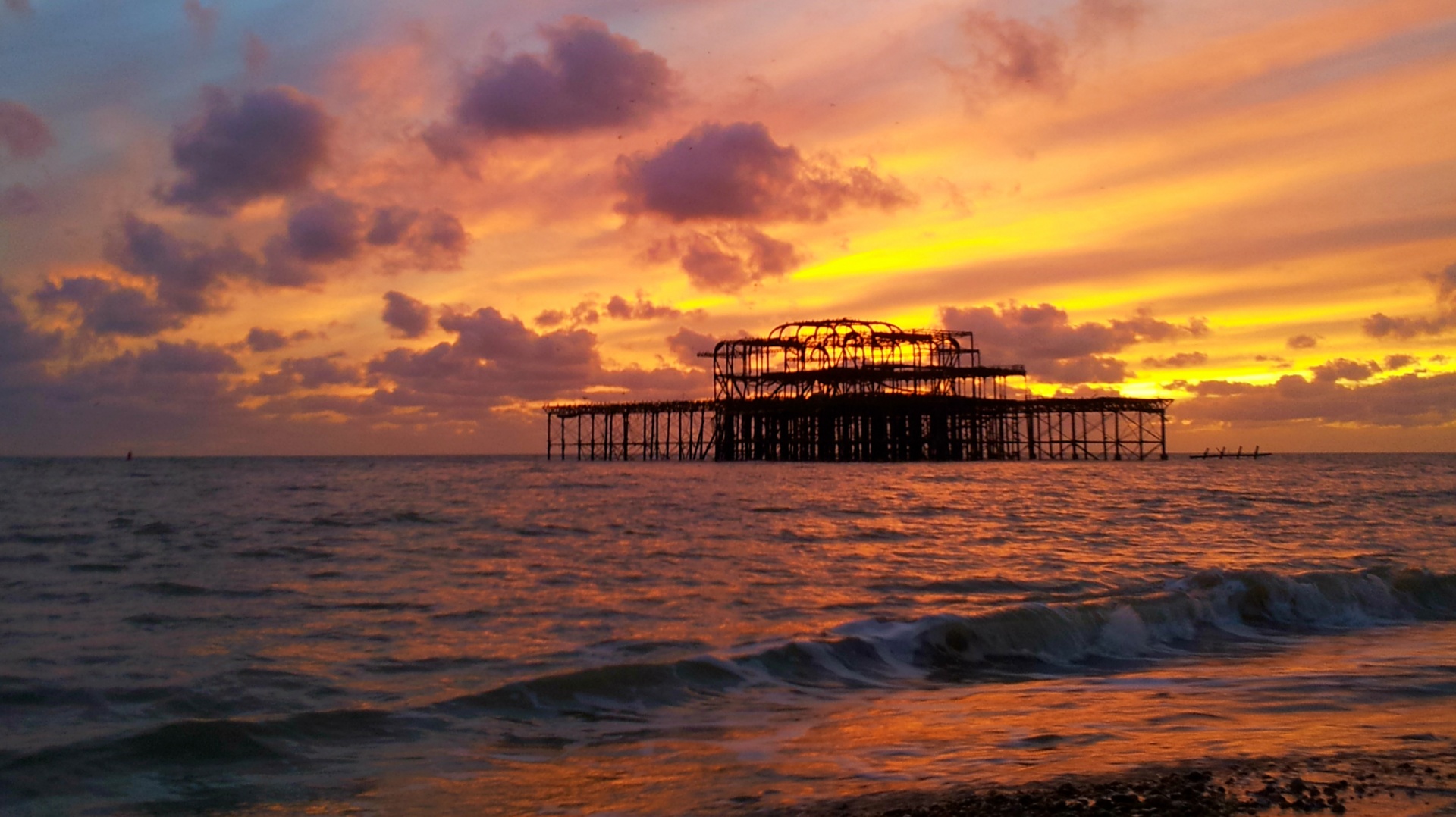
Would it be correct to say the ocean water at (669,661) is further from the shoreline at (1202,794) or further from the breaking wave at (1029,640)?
the shoreline at (1202,794)

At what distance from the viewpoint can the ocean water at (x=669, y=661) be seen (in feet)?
18.2

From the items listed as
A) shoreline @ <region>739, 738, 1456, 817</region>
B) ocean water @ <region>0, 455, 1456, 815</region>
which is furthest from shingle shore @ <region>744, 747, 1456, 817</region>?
ocean water @ <region>0, 455, 1456, 815</region>

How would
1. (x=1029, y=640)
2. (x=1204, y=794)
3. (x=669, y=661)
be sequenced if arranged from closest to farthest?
(x=1204, y=794), (x=669, y=661), (x=1029, y=640)

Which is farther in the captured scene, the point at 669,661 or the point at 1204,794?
the point at 669,661

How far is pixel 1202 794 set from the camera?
4.66m

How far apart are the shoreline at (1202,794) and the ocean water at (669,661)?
24cm

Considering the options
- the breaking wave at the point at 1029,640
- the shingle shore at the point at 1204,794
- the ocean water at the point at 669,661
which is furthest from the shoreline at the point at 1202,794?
the breaking wave at the point at 1029,640

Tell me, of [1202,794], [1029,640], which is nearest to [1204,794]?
[1202,794]

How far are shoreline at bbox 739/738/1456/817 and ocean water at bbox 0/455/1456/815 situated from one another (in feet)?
0.78

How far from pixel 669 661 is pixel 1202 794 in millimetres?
4288

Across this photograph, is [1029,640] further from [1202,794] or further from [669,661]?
[1202,794]

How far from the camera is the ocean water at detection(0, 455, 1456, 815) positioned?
5539 mm

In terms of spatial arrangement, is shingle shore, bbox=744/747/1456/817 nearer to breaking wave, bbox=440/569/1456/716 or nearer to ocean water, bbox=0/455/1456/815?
ocean water, bbox=0/455/1456/815

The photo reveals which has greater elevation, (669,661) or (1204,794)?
(1204,794)
